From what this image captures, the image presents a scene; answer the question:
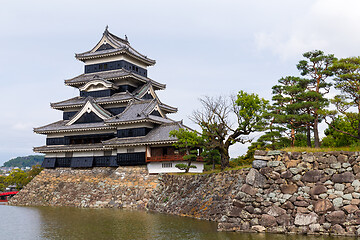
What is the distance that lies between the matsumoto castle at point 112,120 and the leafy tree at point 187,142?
1.01m

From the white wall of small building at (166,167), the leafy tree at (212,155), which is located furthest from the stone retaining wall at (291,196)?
the white wall of small building at (166,167)

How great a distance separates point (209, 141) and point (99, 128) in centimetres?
1406

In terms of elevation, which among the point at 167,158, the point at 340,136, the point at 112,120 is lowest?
the point at 167,158

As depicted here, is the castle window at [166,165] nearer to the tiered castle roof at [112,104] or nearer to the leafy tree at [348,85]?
the tiered castle roof at [112,104]

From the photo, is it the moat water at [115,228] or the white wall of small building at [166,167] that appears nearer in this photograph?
the moat water at [115,228]

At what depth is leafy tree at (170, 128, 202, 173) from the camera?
25.8 m

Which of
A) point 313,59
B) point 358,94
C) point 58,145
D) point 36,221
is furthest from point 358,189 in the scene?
point 58,145

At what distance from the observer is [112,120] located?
3328cm

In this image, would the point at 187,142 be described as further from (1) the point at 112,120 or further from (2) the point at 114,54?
(2) the point at 114,54

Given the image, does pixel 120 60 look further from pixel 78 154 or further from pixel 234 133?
pixel 234 133

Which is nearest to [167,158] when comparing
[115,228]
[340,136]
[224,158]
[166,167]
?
[166,167]

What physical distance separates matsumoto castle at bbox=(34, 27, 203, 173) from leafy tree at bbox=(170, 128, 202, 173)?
1006 millimetres

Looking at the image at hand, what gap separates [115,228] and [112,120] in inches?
641

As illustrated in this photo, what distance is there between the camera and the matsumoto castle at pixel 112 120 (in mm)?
31594
